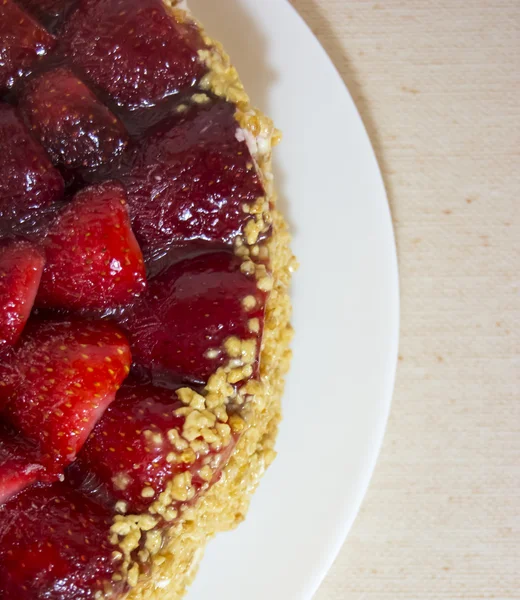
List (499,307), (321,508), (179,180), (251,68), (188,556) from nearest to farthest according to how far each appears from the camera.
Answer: (179,180)
(188,556)
(321,508)
(251,68)
(499,307)

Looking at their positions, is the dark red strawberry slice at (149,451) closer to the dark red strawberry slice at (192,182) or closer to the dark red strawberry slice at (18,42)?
the dark red strawberry slice at (192,182)

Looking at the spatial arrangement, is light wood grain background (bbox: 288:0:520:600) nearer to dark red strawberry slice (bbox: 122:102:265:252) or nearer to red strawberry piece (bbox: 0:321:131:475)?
dark red strawberry slice (bbox: 122:102:265:252)

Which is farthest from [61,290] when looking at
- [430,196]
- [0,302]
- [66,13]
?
[430,196]

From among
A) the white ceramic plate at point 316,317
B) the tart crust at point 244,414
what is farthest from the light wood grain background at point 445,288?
the tart crust at point 244,414

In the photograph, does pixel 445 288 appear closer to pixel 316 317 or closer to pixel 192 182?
pixel 316 317

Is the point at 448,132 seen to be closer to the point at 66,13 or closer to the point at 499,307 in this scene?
the point at 499,307

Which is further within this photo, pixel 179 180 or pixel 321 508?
pixel 321 508

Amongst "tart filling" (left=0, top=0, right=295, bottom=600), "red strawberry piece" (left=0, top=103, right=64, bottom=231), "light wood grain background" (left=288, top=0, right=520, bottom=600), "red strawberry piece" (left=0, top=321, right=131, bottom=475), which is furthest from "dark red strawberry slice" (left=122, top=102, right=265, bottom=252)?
"light wood grain background" (left=288, top=0, right=520, bottom=600)
